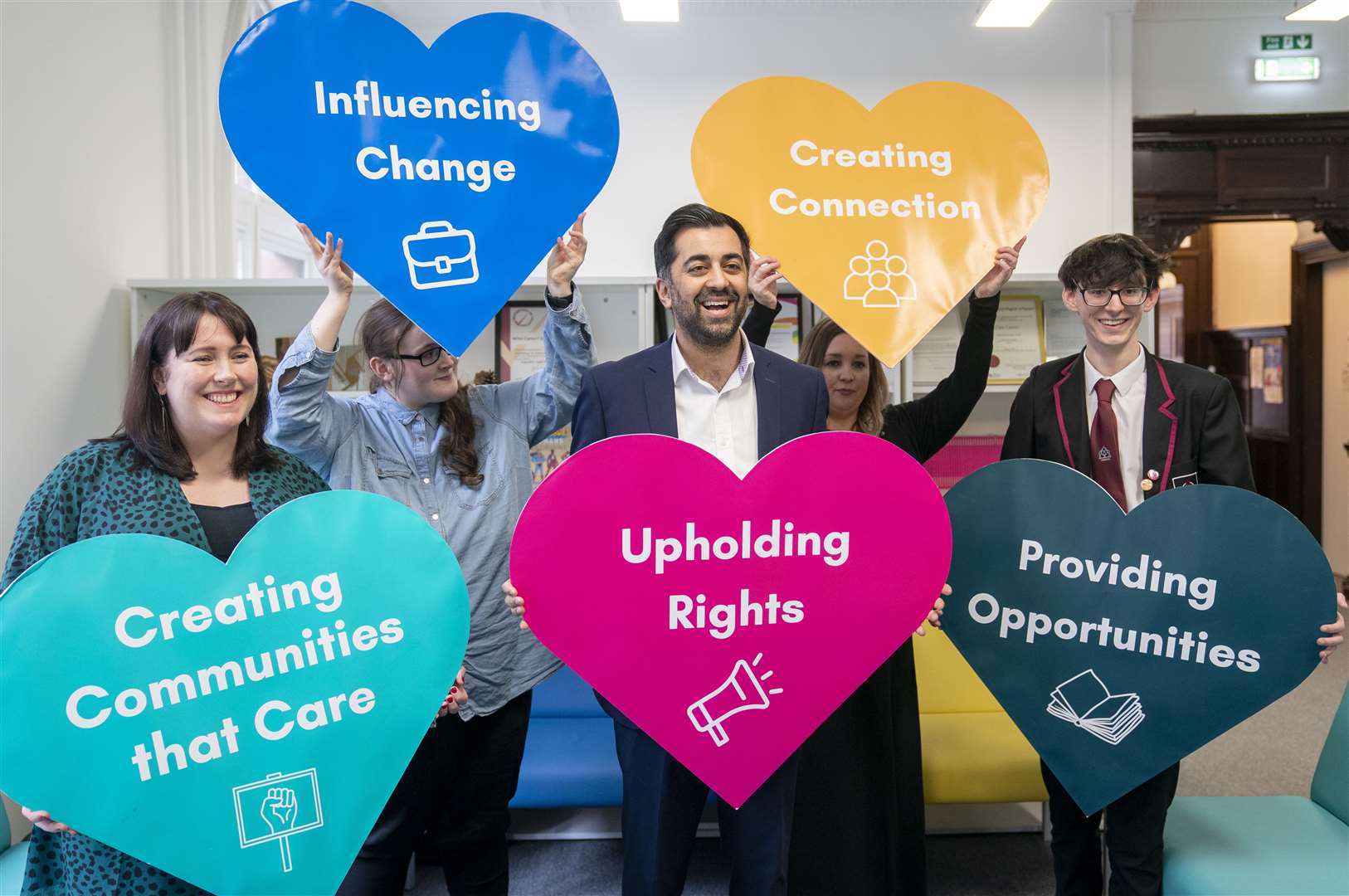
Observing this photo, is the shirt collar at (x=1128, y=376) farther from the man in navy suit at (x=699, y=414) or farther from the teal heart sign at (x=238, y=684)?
the teal heart sign at (x=238, y=684)

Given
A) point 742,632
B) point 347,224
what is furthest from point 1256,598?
point 347,224

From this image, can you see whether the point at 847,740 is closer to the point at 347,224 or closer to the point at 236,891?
the point at 236,891

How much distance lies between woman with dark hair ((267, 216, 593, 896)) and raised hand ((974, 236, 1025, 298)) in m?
0.78

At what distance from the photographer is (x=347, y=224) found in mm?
1527

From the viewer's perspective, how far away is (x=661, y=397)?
5.24ft

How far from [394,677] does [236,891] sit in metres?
0.34

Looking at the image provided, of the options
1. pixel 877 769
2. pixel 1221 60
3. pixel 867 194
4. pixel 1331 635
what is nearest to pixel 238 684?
pixel 877 769

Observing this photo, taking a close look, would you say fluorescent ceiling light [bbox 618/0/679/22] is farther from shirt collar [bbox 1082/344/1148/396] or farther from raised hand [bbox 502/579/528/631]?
raised hand [bbox 502/579/528/631]

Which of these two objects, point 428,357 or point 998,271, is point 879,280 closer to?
point 998,271

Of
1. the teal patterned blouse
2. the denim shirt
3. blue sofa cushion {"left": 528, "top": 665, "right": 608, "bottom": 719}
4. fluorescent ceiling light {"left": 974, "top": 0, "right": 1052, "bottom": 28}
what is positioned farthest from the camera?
fluorescent ceiling light {"left": 974, "top": 0, "right": 1052, "bottom": 28}

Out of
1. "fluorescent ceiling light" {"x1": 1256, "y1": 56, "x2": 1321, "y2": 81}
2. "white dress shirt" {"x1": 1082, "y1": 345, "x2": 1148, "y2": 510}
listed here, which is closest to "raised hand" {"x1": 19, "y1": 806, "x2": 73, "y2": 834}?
"white dress shirt" {"x1": 1082, "y1": 345, "x2": 1148, "y2": 510}

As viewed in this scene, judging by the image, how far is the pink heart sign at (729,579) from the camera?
4.56 ft

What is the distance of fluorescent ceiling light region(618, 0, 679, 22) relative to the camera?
2914 mm

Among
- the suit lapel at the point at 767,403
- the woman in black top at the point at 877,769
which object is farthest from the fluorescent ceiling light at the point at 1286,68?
the suit lapel at the point at 767,403
